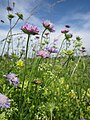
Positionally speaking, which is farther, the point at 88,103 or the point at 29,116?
the point at 88,103

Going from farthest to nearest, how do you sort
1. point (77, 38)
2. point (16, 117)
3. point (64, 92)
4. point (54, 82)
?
point (77, 38) < point (54, 82) < point (64, 92) < point (16, 117)

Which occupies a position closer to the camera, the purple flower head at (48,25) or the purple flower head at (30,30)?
the purple flower head at (30,30)

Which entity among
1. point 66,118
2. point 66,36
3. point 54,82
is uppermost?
point 66,36

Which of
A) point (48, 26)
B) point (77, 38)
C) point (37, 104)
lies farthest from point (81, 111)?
point (77, 38)

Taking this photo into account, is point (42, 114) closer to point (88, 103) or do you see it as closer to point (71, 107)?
point (71, 107)

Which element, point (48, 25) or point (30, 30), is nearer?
point (30, 30)

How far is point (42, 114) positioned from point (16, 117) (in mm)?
201

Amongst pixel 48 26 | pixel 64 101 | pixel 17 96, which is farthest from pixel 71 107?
pixel 48 26

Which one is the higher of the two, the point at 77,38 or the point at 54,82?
the point at 77,38

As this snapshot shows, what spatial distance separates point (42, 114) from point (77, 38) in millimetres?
2814

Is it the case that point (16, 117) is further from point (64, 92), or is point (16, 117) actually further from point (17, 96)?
point (64, 92)

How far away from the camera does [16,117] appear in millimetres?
2400

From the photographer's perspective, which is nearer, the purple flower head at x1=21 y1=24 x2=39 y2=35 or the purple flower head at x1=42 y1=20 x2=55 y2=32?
the purple flower head at x1=21 y1=24 x2=39 y2=35

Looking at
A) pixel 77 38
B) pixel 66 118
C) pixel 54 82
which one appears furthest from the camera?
pixel 77 38
